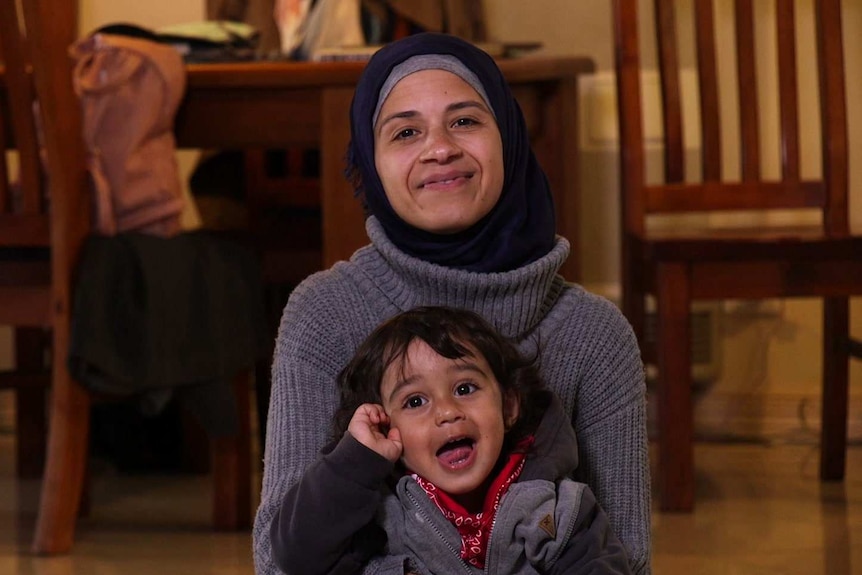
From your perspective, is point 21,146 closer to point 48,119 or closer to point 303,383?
point 48,119

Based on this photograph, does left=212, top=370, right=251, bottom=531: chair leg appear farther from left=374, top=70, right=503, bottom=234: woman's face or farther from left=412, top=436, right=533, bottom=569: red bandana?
left=412, top=436, right=533, bottom=569: red bandana

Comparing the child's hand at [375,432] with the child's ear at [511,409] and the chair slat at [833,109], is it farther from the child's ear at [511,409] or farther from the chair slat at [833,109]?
the chair slat at [833,109]

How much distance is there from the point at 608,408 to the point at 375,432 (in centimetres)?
30

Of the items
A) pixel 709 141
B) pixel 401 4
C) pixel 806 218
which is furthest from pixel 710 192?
pixel 401 4

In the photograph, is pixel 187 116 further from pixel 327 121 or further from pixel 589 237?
pixel 589 237

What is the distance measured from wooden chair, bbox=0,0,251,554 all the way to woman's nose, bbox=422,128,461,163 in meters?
1.00

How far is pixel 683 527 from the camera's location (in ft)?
8.07

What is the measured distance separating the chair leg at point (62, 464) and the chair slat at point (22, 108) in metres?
0.28

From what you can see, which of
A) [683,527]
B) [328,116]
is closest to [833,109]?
[683,527]

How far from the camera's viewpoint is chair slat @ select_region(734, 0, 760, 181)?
271 centimetres

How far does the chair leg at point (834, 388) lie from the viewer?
2.81 metres

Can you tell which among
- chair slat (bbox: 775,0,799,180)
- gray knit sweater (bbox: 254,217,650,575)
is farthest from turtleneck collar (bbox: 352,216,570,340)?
chair slat (bbox: 775,0,799,180)

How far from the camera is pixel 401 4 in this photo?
10.2 feet

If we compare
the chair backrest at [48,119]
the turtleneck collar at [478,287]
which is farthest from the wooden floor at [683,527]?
the turtleneck collar at [478,287]
